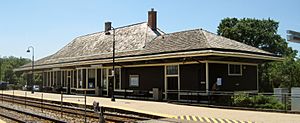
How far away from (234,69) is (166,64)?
4898mm

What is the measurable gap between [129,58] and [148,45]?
3.01 meters

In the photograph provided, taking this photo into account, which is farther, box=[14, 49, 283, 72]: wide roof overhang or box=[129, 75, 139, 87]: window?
box=[129, 75, 139, 87]: window

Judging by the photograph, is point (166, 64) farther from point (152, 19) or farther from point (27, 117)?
point (27, 117)

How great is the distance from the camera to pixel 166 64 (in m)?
27.0

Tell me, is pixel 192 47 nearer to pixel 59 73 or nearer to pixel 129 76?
pixel 129 76

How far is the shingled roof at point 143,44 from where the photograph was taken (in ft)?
84.7

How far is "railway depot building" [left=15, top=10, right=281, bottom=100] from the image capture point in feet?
80.0

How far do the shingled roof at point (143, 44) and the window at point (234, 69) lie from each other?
1260 mm

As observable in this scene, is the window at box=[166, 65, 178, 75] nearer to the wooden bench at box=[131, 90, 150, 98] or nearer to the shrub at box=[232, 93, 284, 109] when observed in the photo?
the wooden bench at box=[131, 90, 150, 98]

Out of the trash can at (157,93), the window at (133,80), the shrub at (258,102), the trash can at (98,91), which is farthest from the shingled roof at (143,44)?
the shrub at (258,102)

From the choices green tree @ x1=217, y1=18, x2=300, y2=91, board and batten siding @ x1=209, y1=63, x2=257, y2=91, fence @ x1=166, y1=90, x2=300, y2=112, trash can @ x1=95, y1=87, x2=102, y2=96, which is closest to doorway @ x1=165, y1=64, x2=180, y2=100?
fence @ x1=166, y1=90, x2=300, y2=112

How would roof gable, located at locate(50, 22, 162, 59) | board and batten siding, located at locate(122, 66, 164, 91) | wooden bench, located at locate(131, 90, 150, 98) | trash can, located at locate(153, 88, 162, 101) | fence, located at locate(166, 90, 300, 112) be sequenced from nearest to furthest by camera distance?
fence, located at locate(166, 90, 300, 112)
trash can, located at locate(153, 88, 162, 101)
board and batten siding, located at locate(122, 66, 164, 91)
wooden bench, located at locate(131, 90, 150, 98)
roof gable, located at locate(50, 22, 162, 59)

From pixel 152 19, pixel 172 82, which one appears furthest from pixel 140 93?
pixel 152 19

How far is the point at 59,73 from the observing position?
44.0 metres
